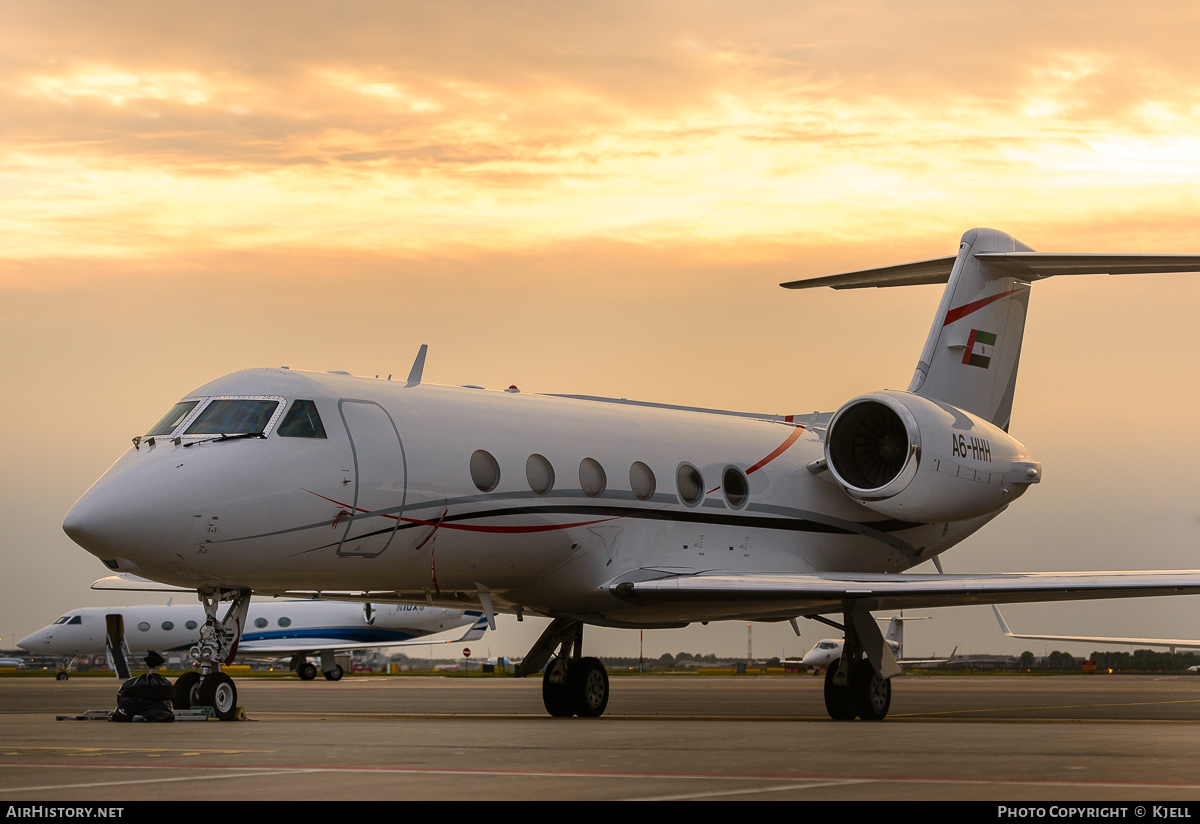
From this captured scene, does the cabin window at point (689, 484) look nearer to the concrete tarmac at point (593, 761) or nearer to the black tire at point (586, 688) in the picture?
the black tire at point (586, 688)

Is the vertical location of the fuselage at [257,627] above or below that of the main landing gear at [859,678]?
below

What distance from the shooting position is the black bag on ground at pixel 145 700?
14.7m

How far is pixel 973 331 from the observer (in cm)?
2238

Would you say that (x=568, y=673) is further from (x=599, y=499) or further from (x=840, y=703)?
(x=840, y=703)

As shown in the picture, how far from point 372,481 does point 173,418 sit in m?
2.30

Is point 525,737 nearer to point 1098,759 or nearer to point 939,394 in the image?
point 1098,759

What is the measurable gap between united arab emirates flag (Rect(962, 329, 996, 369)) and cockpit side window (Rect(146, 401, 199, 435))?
39.8 feet

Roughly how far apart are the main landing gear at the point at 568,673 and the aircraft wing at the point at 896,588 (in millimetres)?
1892

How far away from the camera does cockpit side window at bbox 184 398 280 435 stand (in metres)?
15.4

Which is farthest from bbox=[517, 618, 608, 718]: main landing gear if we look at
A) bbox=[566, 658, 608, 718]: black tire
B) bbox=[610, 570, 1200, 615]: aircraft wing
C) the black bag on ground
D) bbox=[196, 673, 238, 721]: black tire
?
the black bag on ground

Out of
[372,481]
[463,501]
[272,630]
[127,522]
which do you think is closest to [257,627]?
[272,630]

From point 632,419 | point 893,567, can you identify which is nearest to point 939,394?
point 893,567

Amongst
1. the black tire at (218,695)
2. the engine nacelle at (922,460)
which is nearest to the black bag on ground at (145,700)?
the black tire at (218,695)

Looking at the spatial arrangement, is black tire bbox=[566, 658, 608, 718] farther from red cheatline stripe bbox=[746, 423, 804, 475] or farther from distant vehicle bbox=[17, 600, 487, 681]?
distant vehicle bbox=[17, 600, 487, 681]
